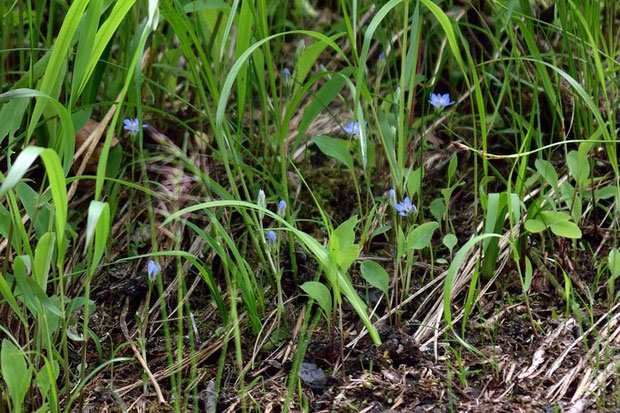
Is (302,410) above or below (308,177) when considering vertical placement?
below

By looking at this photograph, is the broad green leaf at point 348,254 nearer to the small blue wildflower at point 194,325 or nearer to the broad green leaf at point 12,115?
the small blue wildflower at point 194,325

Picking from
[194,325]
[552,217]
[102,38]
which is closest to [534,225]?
[552,217]

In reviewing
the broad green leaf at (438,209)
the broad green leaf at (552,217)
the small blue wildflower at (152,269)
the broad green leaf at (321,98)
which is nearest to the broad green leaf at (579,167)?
the broad green leaf at (552,217)

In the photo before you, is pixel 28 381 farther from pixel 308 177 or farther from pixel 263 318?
pixel 308 177

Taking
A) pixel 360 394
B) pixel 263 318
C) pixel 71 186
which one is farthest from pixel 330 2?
pixel 360 394

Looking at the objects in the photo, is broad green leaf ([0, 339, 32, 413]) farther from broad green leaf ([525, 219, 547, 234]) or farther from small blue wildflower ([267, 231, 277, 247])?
broad green leaf ([525, 219, 547, 234])

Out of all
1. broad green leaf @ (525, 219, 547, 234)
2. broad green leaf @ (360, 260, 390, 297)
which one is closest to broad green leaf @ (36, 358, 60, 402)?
broad green leaf @ (360, 260, 390, 297)
